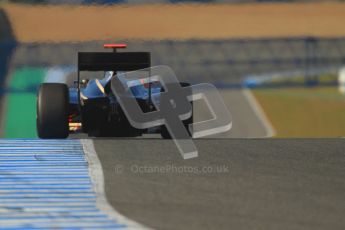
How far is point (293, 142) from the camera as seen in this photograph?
1253 centimetres

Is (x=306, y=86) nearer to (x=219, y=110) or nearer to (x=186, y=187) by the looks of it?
(x=219, y=110)

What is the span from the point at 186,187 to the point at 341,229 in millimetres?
2022

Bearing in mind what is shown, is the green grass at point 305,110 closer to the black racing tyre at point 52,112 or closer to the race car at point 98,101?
the race car at point 98,101

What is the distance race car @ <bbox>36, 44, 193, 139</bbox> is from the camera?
12656 mm

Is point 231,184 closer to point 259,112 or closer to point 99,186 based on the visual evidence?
point 99,186

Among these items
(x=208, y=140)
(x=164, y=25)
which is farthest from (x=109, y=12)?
(x=208, y=140)

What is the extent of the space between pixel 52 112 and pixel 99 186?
4069mm

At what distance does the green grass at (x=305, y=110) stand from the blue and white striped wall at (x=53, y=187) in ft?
46.8

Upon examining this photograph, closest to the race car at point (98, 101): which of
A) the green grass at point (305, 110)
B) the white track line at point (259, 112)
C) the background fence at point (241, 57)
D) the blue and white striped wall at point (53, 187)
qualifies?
the blue and white striped wall at point (53, 187)

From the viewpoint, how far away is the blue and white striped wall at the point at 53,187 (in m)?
7.34

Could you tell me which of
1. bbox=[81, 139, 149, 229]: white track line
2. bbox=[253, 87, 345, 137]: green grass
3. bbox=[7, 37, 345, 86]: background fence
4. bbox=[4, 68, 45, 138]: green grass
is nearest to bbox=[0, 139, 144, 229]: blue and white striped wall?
bbox=[81, 139, 149, 229]: white track line

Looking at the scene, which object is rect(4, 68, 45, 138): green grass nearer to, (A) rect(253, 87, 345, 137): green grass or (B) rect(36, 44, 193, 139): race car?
(A) rect(253, 87, 345, 137): green grass

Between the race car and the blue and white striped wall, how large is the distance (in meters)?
0.84

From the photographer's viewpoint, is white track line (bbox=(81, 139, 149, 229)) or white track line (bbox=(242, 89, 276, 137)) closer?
white track line (bbox=(81, 139, 149, 229))
